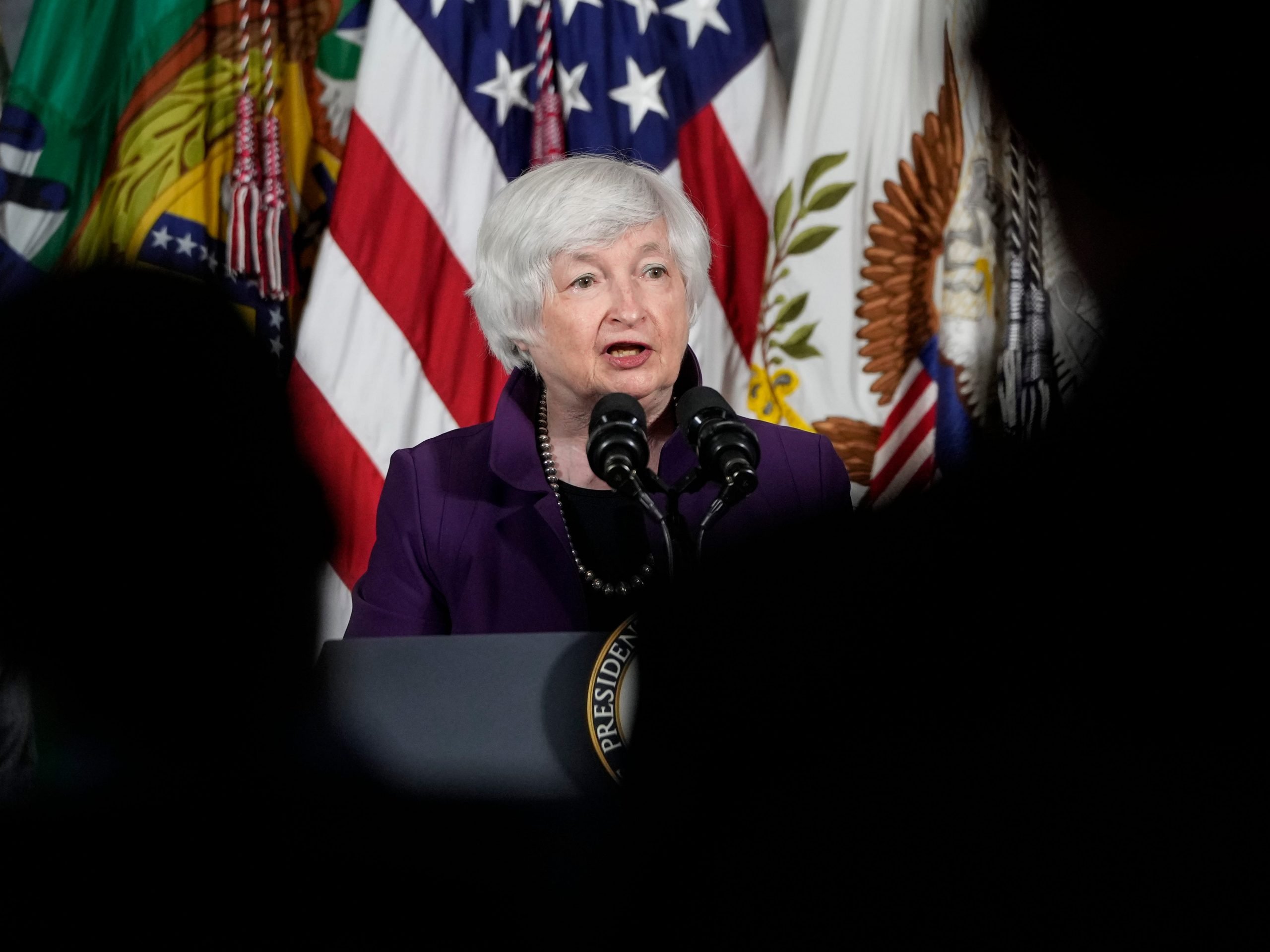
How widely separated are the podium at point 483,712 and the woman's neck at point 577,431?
0.99m

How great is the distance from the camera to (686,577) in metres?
0.51

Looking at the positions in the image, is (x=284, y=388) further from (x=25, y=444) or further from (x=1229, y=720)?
(x=1229, y=720)

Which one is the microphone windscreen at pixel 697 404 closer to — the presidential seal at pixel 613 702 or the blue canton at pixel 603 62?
the presidential seal at pixel 613 702

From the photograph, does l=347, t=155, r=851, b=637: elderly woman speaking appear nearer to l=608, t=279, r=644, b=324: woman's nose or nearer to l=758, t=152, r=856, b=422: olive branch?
l=608, t=279, r=644, b=324: woman's nose

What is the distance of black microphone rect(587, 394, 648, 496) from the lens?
121 centimetres

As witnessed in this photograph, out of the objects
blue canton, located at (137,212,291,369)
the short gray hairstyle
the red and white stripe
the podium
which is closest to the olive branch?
the red and white stripe

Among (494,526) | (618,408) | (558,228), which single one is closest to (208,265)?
(558,228)

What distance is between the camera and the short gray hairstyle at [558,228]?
1804mm

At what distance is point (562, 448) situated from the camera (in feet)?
6.10

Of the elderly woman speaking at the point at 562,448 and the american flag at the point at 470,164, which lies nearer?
the elderly woman speaking at the point at 562,448

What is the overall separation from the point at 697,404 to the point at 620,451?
0.42 ft

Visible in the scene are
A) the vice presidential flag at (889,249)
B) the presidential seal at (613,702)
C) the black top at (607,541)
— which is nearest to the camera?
the presidential seal at (613,702)

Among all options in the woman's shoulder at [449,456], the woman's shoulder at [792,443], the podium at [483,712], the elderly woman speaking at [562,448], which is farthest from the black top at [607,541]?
the podium at [483,712]

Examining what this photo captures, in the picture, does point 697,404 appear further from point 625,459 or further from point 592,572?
point 592,572
